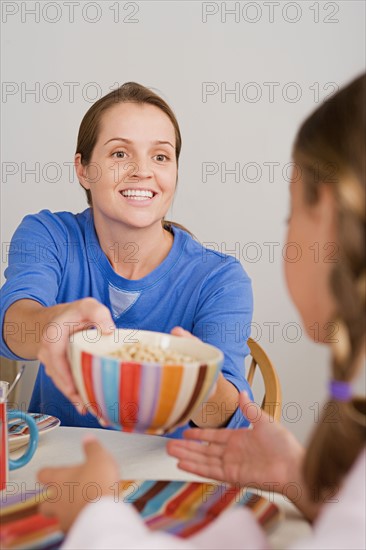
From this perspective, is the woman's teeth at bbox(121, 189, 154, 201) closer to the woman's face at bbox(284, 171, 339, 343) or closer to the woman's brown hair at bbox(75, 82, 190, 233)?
the woman's brown hair at bbox(75, 82, 190, 233)

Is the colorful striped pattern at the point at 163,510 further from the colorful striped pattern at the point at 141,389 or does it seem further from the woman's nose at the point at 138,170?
the woman's nose at the point at 138,170

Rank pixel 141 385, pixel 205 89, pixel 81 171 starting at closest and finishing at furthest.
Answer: pixel 141 385
pixel 81 171
pixel 205 89

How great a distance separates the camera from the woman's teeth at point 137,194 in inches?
59.7

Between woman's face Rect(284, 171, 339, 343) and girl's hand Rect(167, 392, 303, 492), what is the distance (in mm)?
168

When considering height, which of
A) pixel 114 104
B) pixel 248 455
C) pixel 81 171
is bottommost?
pixel 248 455

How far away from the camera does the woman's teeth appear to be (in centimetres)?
152

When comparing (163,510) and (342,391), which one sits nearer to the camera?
(342,391)

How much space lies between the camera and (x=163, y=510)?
2.66ft

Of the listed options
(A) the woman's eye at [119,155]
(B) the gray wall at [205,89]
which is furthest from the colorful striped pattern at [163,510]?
(B) the gray wall at [205,89]

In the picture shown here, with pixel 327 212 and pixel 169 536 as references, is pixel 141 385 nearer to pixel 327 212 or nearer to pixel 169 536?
pixel 169 536

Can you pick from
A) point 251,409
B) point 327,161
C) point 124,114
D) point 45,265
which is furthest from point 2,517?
point 124,114

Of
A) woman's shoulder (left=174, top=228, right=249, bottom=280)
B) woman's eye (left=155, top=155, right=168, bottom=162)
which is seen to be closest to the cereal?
woman's shoulder (left=174, top=228, right=249, bottom=280)

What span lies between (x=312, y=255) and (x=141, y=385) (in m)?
0.24

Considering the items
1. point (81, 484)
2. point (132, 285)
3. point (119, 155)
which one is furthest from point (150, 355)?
point (119, 155)
